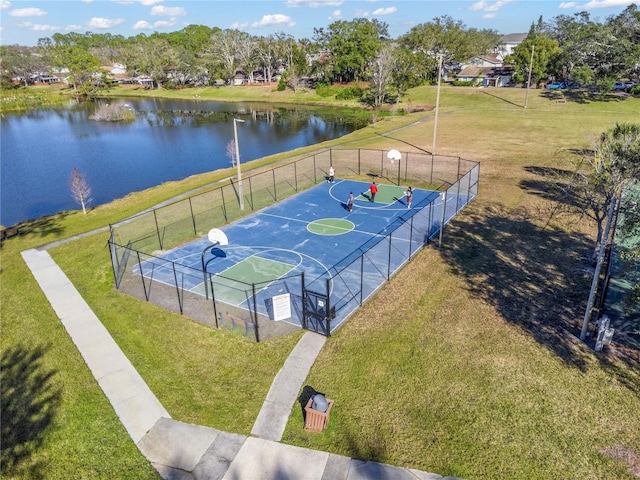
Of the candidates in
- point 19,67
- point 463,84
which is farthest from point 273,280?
point 19,67

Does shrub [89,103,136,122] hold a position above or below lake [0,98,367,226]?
above

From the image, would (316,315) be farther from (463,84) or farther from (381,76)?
(463,84)

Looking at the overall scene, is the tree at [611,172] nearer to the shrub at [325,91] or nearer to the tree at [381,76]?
the tree at [381,76]

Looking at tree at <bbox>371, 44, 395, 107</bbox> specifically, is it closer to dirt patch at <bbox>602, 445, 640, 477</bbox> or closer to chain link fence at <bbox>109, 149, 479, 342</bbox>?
chain link fence at <bbox>109, 149, 479, 342</bbox>

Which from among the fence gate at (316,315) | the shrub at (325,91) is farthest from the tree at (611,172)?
the shrub at (325,91)

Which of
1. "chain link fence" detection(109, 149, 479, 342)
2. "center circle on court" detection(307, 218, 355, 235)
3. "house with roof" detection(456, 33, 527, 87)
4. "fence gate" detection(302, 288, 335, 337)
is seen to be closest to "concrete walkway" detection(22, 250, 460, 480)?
"fence gate" detection(302, 288, 335, 337)
